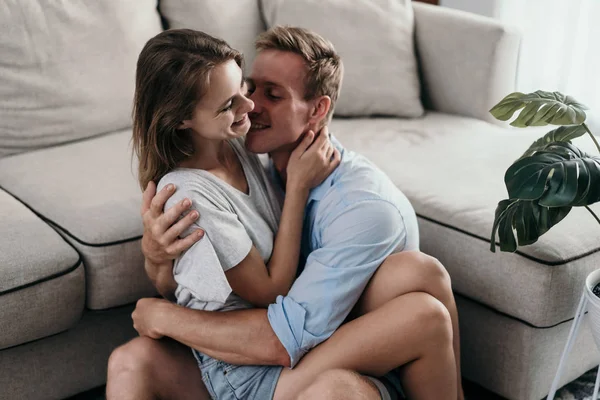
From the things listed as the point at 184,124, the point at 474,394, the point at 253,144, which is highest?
the point at 184,124

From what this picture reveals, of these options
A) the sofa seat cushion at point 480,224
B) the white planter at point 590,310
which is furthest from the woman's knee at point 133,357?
the white planter at point 590,310

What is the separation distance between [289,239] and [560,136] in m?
0.62

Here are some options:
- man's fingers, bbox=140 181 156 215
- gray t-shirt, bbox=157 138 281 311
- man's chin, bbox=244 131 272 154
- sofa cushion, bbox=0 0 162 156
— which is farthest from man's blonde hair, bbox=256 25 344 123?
sofa cushion, bbox=0 0 162 156

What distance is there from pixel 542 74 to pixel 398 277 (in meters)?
1.82

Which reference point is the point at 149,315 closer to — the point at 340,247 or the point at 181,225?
the point at 181,225

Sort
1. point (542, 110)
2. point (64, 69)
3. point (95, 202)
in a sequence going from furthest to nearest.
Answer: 1. point (64, 69)
2. point (95, 202)
3. point (542, 110)

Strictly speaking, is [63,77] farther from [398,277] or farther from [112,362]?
[398,277]

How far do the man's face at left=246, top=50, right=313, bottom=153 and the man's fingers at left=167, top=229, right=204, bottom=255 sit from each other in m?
0.28

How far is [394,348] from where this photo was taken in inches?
56.6

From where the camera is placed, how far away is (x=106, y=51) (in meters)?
2.25

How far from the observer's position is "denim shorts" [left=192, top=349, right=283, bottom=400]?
1497 millimetres

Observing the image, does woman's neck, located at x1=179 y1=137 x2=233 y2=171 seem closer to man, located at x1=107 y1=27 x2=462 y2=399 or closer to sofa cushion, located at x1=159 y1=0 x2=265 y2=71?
man, located at x1=107 y1=27 x2=462 y2=399

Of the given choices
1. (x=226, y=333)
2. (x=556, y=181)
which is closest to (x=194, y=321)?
(x=226, y=333)

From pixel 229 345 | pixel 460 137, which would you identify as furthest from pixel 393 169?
pixel 229 345
